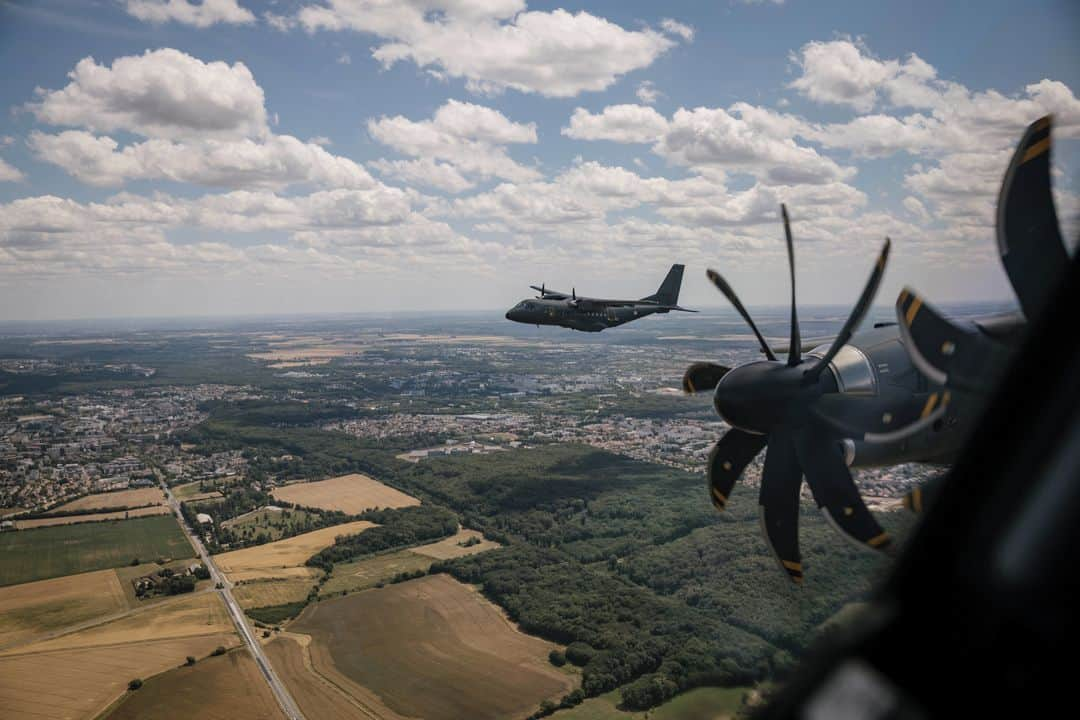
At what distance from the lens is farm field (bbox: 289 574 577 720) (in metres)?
53.9

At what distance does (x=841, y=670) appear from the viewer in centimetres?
191

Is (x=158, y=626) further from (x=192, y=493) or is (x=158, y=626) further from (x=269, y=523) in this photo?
(x=192, y=493)

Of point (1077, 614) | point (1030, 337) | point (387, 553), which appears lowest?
point (387, 553)

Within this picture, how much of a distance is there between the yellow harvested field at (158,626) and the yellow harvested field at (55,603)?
10.2 ft

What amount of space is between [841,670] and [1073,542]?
2.46 ft

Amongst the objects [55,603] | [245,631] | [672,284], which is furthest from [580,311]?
[55,603]

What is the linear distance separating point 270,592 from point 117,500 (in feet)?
Answer: 187

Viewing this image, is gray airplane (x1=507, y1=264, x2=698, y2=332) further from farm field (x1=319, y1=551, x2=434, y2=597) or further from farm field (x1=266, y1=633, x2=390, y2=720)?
farm field (x1=319, y1=551, x2=434, y2=597)

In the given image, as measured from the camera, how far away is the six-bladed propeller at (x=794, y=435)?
12.0 metres

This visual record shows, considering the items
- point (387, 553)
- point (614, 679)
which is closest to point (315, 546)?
point (387, 553)

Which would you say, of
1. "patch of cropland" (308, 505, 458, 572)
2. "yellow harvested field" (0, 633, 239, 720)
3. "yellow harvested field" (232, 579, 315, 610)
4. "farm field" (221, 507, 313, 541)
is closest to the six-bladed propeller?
"yellow harvested field" (0, 633, 239, 720)

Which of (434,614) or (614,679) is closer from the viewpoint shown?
(614,679)

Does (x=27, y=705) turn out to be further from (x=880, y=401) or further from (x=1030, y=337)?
(x=1030, y=337)

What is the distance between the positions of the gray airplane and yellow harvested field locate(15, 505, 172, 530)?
85453mm
